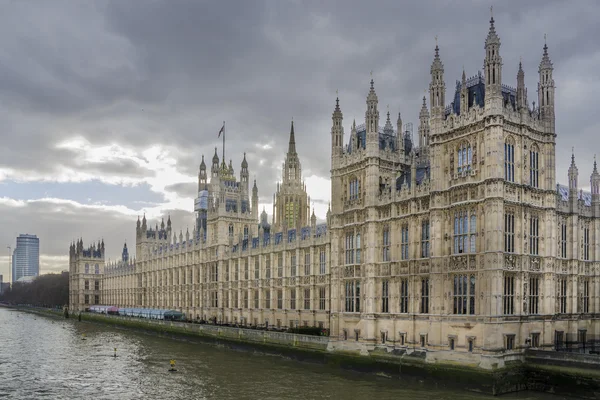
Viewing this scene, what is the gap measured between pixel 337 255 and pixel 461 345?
1787 cm

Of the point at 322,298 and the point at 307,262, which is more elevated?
the point at 307,262

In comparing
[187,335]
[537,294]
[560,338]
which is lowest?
[187,335]

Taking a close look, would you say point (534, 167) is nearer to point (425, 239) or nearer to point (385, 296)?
point (425, 239)

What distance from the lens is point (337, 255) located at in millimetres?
61156

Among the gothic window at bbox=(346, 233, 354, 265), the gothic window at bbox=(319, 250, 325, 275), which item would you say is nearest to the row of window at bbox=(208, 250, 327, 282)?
the gothic window at bbox=(319, 250, 325, 275)

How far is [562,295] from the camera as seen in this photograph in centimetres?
5159

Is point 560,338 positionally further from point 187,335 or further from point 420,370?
point 187,335

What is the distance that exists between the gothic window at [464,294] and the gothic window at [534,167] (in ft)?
31.9

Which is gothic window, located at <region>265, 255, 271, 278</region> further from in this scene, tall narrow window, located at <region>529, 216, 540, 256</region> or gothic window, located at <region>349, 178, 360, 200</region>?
tall narrow window, located at <region>529, 216, 540, 256</region>

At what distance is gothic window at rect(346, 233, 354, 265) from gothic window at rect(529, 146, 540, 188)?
18.3 meters

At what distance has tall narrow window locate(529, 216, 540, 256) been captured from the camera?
Result: 48.2m

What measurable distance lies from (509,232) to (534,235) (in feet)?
11.5

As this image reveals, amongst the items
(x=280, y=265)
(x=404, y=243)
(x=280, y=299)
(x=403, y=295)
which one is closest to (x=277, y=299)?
(x=280, y=299)

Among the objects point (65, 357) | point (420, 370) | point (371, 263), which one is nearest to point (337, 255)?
point (371, 263)
